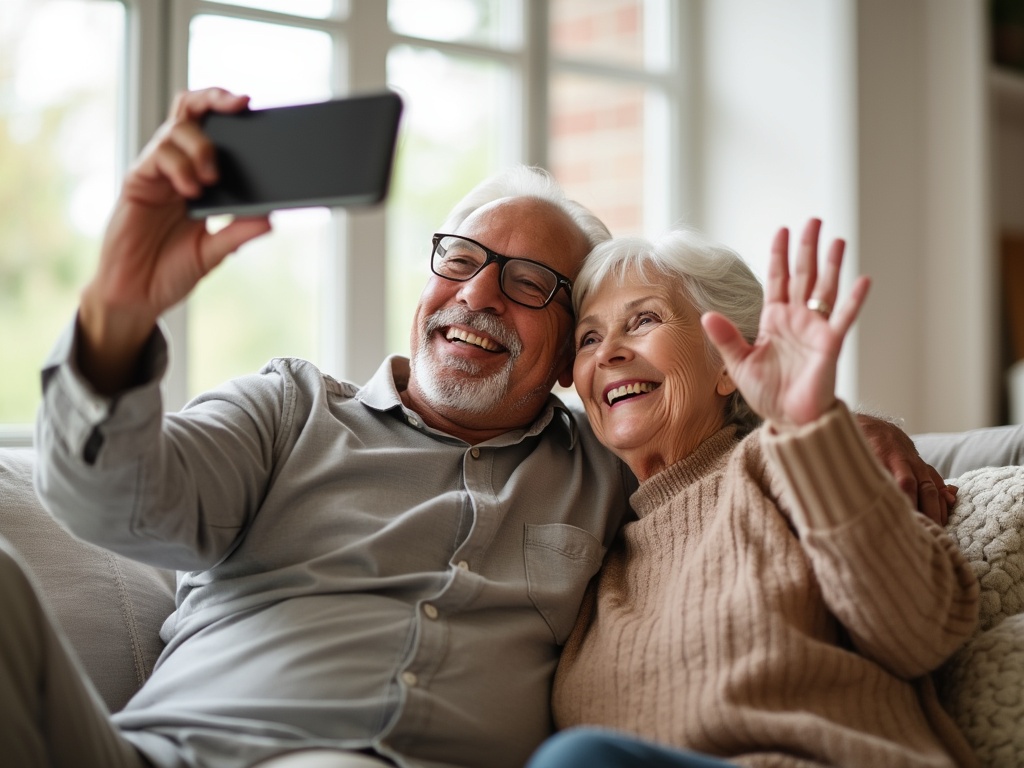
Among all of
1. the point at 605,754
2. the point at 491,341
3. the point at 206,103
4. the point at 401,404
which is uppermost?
the point at 206,103

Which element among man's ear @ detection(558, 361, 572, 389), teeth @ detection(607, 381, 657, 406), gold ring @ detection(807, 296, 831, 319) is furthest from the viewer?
man's ear @ detection(558, 361, 572, 389)

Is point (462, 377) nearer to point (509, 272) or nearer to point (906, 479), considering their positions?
point (509, 272)

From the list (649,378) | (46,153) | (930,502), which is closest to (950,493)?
(930,502)

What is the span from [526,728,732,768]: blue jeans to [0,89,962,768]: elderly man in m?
0.30

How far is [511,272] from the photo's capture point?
183cm

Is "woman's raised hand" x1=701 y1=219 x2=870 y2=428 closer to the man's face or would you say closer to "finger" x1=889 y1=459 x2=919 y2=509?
"finger" x1=889 y1=459 x2=919 y2=509

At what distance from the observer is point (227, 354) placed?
9.19ft

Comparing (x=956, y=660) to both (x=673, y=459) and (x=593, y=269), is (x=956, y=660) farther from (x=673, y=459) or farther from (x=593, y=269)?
(x=593, y=269)

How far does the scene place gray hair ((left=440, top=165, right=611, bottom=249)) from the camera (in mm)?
1969

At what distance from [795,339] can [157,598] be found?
1.11m

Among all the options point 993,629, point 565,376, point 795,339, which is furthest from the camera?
point 565,376

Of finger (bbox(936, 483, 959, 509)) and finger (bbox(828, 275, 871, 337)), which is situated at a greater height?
finger (bbox(828, 275, 871, 337))

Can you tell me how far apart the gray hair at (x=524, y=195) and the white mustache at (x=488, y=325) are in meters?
0.23

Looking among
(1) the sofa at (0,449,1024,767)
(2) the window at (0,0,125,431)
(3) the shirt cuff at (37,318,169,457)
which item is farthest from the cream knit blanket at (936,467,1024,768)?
(2) the window at (0,0,125,431)
